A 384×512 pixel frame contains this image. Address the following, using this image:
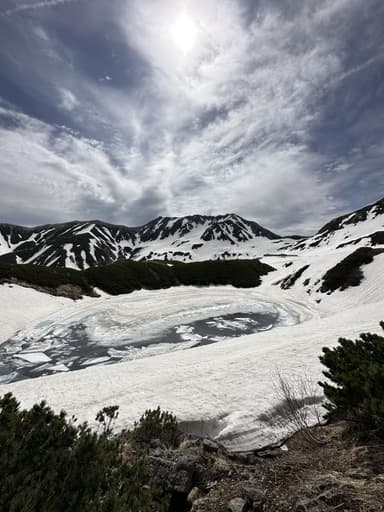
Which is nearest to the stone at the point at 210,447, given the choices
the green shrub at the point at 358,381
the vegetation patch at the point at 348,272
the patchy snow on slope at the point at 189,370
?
the patchy snow on slope at the point at 189,370

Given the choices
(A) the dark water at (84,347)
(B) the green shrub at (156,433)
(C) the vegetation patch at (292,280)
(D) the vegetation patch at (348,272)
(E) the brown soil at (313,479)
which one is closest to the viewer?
(E) the brown soil at (313,479)

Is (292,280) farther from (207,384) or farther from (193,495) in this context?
(193,495)

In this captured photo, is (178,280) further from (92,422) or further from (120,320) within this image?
(92,422)

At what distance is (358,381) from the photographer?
457 cm

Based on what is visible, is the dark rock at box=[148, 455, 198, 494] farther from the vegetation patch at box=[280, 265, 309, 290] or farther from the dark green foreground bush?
the vegetation patch at box=[280, 265, 309, 290]

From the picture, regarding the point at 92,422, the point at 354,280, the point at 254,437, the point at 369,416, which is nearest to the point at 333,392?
the point at 369,416

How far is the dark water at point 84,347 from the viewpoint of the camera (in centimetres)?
1521

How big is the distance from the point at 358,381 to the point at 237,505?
3064 millimetres

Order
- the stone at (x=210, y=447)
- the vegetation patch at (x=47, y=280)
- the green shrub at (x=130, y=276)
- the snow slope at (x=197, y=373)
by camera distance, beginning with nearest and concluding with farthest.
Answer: the stone at (x=210, y=447) → the snow slope at (x=197, y=373) → the vegetation patch at (x=47, y=280) → the green shrub at (x=130, y=276)

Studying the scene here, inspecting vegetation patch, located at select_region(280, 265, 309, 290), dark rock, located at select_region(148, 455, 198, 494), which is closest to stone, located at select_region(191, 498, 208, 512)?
dark rock, located at select_region(148, 455, 198, 494)

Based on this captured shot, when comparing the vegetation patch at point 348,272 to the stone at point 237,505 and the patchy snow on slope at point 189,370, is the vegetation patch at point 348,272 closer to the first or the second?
the patchy snow on slope at point 189,370

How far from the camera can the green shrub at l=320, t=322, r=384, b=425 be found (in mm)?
4141

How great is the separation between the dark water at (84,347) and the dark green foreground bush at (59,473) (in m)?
12.4

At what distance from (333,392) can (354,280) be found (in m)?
32.4
